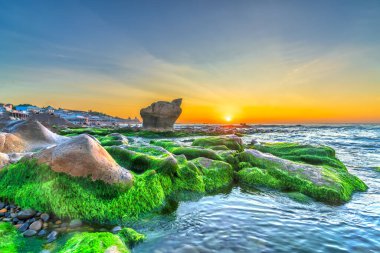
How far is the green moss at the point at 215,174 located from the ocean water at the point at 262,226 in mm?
932

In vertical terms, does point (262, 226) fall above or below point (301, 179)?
below

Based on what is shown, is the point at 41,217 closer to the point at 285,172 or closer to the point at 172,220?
the point at 172,220

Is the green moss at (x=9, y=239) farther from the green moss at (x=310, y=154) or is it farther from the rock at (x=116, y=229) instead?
the green moss at (x=310, y=154)

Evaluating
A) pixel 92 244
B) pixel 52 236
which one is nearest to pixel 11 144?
pixel 52 236

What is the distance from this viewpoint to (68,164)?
6059 millimetres

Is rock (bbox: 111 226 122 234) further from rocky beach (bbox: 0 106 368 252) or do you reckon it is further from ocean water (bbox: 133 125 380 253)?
ocean water (bbox: 133 125 380 253)

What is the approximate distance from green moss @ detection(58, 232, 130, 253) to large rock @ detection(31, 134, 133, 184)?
6.17ft

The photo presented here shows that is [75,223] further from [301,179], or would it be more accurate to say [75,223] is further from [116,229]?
[301,179]

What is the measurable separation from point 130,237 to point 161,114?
6514 centimetres

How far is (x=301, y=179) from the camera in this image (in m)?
9.07

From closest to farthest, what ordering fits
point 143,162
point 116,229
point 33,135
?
point 116,229 < point 143,162 < point 33,135

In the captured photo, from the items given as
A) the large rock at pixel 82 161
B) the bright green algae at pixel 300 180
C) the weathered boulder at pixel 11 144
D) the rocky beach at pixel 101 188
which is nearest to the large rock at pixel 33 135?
the rocky beach at pixel 101 188

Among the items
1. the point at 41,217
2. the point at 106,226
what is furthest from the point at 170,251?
the point at 41,217

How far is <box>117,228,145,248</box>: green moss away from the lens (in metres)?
4.62
